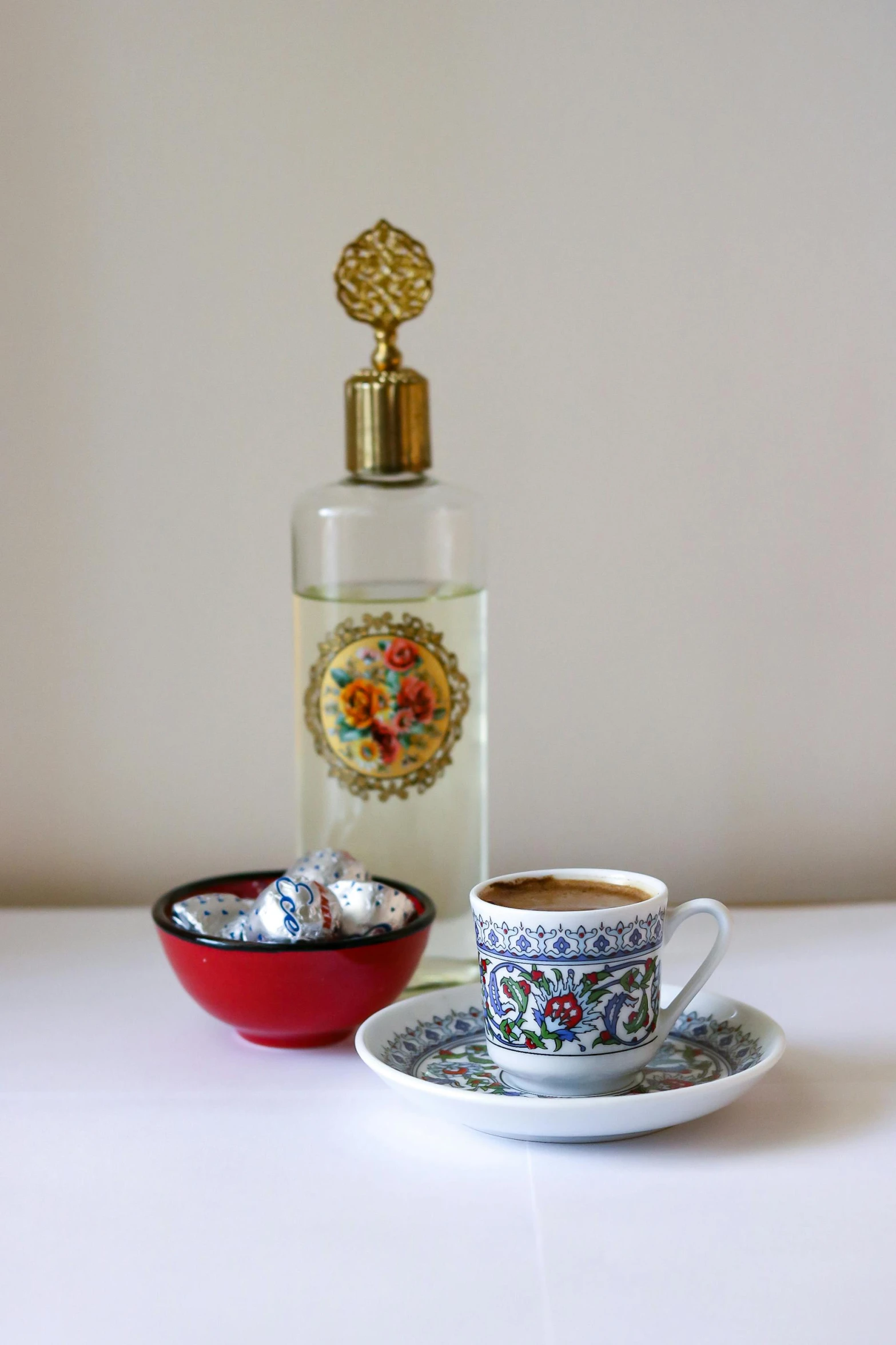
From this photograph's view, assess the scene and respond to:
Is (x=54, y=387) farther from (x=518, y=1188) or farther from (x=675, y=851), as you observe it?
(x=518, y=1188)

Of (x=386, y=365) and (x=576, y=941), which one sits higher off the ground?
(x=386, y=365)

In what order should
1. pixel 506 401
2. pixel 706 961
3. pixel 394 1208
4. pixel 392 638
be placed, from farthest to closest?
pixel 506 401 → pixel 392 638 → pixel 706 961 → pixel 394 1208

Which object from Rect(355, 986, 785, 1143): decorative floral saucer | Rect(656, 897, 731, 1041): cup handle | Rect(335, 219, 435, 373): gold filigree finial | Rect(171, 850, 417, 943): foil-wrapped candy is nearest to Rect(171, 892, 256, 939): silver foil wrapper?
Rect(171, 850, 417, 943): foil-wrapped candy

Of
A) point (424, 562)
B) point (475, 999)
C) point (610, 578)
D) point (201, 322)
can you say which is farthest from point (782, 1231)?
point (201, 322)

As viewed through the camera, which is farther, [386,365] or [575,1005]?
[386,365]

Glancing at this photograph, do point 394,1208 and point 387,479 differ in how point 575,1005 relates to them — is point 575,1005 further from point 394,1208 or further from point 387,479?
point 387,479

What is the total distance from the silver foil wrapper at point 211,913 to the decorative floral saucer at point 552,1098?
0.10 meters

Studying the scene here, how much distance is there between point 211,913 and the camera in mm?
736

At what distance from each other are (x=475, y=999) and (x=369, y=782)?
0.16 m

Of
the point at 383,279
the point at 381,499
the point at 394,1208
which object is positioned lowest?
the point at 394,1208

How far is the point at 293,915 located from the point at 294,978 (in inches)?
1.2

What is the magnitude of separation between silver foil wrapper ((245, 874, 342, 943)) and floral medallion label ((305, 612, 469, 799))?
0.13 metres

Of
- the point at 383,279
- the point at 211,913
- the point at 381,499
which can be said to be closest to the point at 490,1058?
the point at 211,913

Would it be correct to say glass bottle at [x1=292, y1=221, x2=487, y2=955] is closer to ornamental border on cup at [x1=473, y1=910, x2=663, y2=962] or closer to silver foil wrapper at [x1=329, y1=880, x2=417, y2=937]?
silver foil wrapper at [x1=329, y1=880, x2=417, y2=937]
